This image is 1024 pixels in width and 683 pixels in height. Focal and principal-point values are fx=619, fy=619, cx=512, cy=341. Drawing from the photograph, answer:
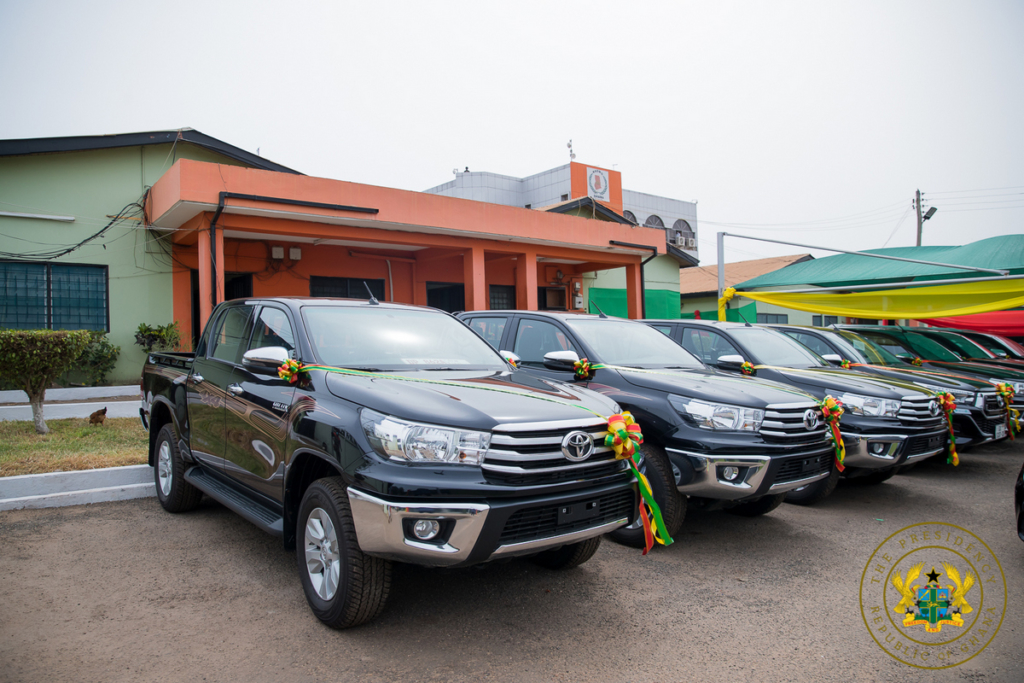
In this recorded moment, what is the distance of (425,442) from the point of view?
283cm

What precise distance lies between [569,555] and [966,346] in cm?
1156

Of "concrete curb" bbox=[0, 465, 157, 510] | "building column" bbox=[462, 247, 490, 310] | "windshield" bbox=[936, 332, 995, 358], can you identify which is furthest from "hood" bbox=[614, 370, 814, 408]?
"windshield" bbox=[936, 332, 995, 358]

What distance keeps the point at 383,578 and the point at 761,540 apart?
10.2ft

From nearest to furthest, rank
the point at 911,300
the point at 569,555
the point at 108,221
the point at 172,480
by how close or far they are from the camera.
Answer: the point at 569,555 → the point at 172,480 → the point at 911,300 → the point at 108,221

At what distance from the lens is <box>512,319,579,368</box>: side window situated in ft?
18.5

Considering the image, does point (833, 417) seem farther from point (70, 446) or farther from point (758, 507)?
point (70, 446)

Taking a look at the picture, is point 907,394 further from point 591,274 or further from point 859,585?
point 591,274

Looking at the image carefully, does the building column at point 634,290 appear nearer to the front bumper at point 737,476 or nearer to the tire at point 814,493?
the tire at point 814,493

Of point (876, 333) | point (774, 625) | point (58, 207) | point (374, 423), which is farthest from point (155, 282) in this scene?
point (876, 333)

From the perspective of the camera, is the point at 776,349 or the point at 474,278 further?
the point at 474,278

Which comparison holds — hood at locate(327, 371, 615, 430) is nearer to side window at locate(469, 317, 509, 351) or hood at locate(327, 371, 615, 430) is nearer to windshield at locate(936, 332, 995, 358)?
side window at locate(469, 317, 509, 351)

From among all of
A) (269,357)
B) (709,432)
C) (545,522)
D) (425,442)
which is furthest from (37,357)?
(709,432)

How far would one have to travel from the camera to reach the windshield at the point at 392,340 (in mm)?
3764

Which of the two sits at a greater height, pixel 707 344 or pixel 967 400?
pixel 707 344
